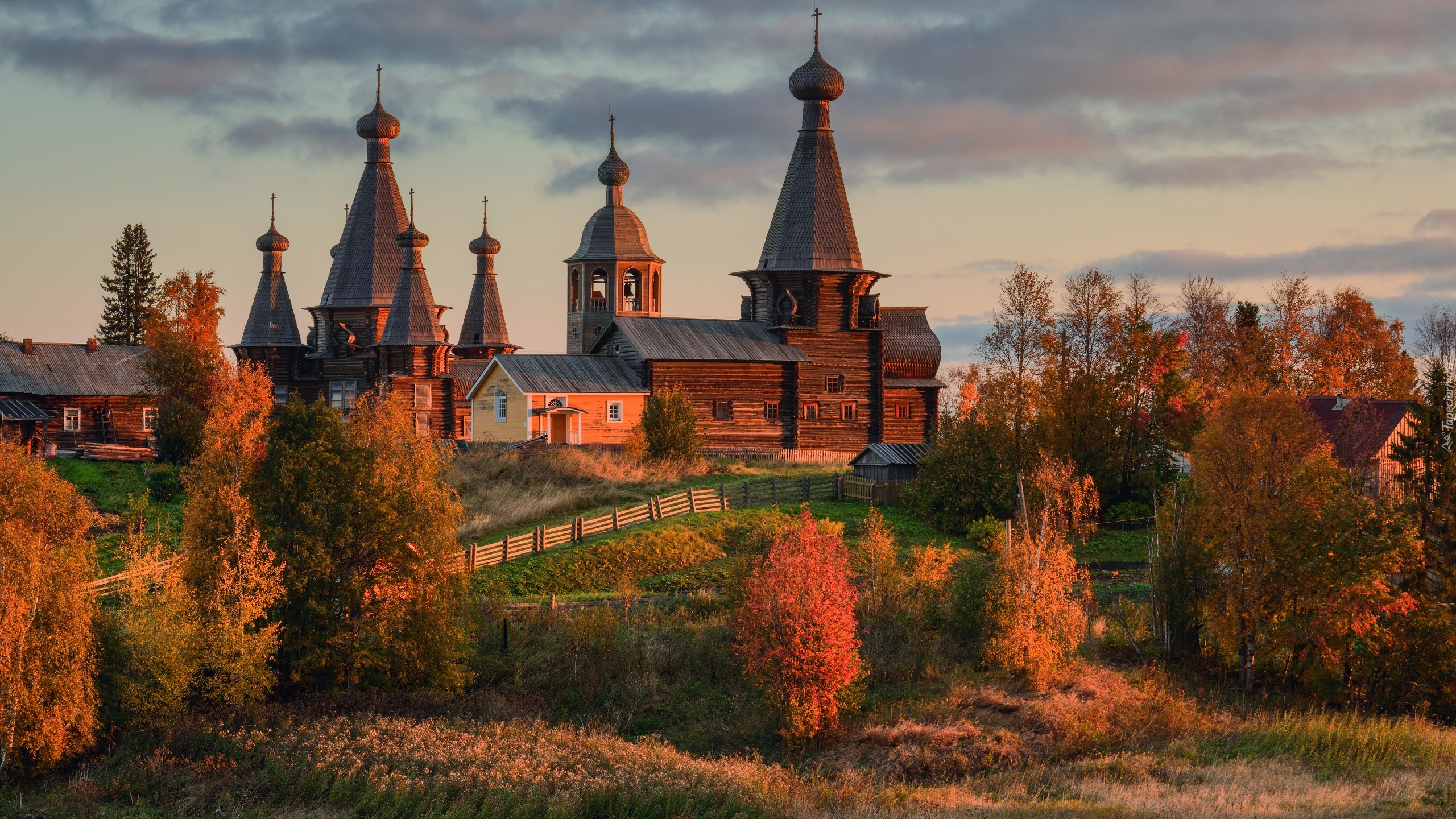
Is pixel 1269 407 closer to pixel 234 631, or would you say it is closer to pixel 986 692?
pixel 986 692

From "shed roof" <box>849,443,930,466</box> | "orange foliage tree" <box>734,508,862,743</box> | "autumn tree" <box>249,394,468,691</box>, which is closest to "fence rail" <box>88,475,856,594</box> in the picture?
"shed roof" <box>849,443,930,466</box>

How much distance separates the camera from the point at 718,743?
22891 mm

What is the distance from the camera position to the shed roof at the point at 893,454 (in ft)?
120

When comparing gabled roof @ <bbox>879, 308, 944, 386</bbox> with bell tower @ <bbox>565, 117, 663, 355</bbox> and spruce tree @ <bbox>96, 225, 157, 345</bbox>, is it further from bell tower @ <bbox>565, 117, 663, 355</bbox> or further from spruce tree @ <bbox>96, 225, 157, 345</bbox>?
spruce tree @ <bbox>96, 225, 157, 345</bbox>

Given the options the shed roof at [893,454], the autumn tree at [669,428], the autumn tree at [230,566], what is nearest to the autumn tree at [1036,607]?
the autumn tree at [230,566]

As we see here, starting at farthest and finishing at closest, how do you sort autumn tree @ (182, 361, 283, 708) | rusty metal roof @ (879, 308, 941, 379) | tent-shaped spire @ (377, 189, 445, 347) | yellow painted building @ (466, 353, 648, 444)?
tent-shaped spire @ (377, 189, 445, 347)
rusty metal roof @ (879, 308, 941, 379)
yellow painted building @ (466, 353, 648, 444)
autumn tree @ (182, 361, 283, 708)

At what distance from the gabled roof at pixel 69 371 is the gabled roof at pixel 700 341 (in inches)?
661

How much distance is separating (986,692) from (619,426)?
23079mm

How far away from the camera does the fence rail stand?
1028 inches

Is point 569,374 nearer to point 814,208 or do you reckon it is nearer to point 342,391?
point 814,208

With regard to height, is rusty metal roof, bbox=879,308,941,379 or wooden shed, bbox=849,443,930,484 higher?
rusty metal roof, bbox=879,308,941,379

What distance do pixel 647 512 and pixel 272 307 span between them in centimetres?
3275

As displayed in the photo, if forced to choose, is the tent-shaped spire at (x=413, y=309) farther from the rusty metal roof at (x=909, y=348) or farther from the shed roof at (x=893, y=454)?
the shed roof at (x=893, y=454)

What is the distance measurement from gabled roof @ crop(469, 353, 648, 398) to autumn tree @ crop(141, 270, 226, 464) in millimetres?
8773
